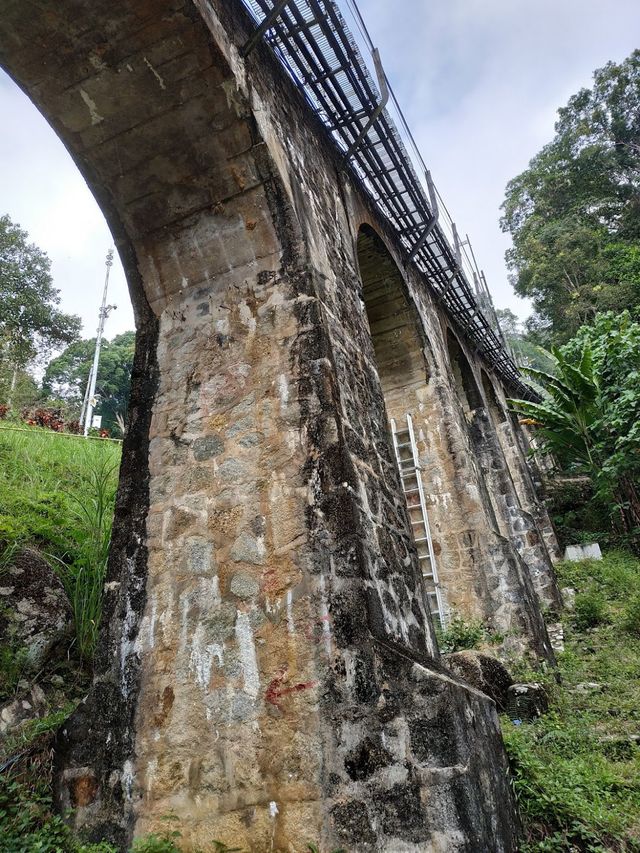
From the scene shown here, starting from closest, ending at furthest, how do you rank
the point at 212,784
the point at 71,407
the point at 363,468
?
the point at 212,784
the point at 363,468
the point at 71,407

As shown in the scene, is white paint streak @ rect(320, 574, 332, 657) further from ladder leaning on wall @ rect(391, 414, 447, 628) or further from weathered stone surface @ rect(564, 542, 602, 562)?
weathered stone surface @ rect(564, 542, 602, 562)

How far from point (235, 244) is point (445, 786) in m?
3.10

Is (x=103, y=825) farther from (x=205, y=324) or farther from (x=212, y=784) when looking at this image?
(x=205, y=324)

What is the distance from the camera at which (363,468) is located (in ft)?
10.3

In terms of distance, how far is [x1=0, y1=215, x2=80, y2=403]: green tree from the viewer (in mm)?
14258

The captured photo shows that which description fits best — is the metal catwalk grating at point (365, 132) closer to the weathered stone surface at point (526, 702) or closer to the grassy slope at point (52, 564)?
the grassy slope at point (52, 564)

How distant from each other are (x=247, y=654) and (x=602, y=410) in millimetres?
9692

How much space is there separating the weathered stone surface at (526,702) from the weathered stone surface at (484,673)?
0.06 metres

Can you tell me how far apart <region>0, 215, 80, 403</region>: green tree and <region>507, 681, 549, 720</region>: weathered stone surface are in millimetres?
13357

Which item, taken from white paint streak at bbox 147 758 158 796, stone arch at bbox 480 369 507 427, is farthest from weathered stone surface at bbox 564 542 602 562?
white paint streak at bbox 147 758 158 796

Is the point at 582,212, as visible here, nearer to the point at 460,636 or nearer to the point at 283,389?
the point at 460,636

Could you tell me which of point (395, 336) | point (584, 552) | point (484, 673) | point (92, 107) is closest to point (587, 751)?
point (484, 673)

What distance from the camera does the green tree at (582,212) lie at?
1747 centimetres

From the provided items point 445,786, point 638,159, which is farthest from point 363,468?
point 638,159
